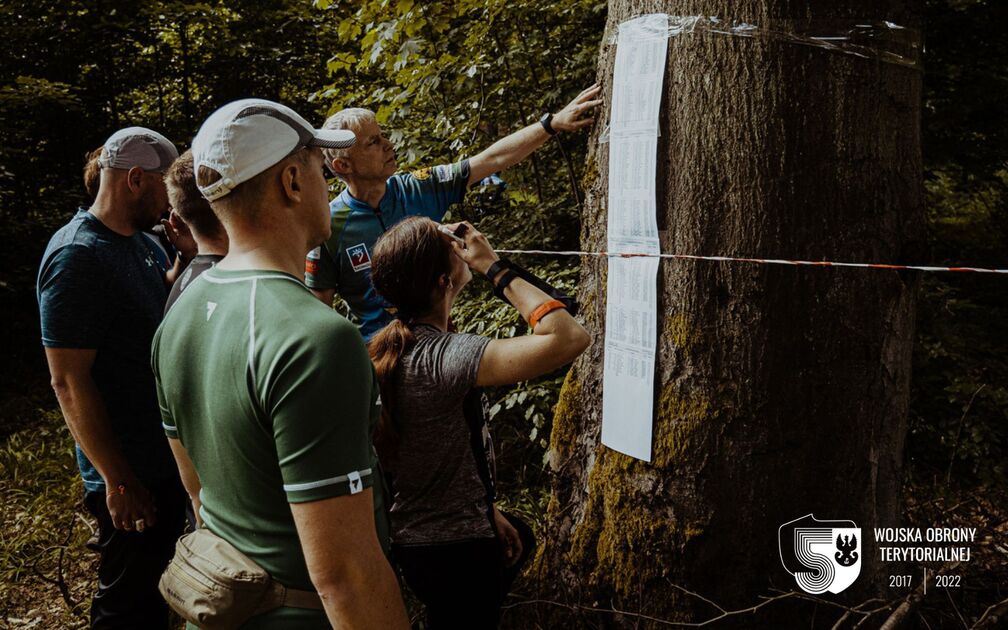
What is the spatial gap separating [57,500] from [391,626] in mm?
5083

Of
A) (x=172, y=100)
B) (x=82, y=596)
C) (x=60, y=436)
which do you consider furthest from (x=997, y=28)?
(x=172, y=100)

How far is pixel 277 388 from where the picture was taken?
4.46 feet

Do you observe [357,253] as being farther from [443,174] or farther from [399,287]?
[399,287]

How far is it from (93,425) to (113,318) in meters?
0.40

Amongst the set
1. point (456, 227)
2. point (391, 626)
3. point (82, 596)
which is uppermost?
point (456, 227)

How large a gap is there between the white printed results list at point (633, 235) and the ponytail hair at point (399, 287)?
729 millimetres

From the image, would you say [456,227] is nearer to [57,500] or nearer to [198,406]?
[198,406]

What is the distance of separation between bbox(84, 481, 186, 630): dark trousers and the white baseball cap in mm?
1842

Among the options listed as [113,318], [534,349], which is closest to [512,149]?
[534,349]

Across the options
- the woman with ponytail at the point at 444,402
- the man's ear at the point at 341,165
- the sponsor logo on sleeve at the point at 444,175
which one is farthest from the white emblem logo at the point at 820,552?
the man's ear at the point at 341,165

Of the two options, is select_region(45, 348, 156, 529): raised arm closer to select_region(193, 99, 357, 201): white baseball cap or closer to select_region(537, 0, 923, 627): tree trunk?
select_region(193, 99, 357, 201): white baseball cap

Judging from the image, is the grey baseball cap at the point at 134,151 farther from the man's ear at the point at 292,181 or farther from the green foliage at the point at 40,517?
the green foliage at the point at 40,517

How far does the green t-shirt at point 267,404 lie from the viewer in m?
1.36

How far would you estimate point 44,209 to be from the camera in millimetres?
9273
